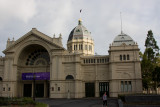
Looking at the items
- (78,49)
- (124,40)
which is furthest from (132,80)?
(78,49)

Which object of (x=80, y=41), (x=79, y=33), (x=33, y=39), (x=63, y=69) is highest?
(x=79, y=33)

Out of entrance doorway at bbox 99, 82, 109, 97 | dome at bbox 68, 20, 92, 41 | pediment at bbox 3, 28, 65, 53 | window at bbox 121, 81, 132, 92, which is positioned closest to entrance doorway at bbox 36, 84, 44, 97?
pediment at bbox 3, 28, 65, 53

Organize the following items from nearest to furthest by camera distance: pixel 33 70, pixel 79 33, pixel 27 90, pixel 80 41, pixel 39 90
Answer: pixel 39 90, pixel 27 90, pixel 33 70, pixel 80 41, pixel 79 33

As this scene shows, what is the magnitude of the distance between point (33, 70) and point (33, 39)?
9.81 metres

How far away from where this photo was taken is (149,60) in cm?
5219

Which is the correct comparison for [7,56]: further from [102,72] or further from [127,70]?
[127,70]

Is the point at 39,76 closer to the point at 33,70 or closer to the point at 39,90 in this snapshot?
the point at 39,90

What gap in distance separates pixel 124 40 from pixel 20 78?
33081mm

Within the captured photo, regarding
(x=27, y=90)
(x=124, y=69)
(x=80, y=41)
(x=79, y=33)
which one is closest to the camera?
(x=124, y=69)

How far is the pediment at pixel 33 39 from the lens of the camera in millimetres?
52000

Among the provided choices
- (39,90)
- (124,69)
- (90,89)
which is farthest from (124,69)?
(39,90)

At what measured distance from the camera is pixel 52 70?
50875 millimetres

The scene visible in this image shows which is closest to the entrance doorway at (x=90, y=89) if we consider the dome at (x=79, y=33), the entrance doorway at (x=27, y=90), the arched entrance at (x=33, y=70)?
the arched entrance at (x=33, y=70)

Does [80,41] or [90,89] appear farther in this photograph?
[80,41]
